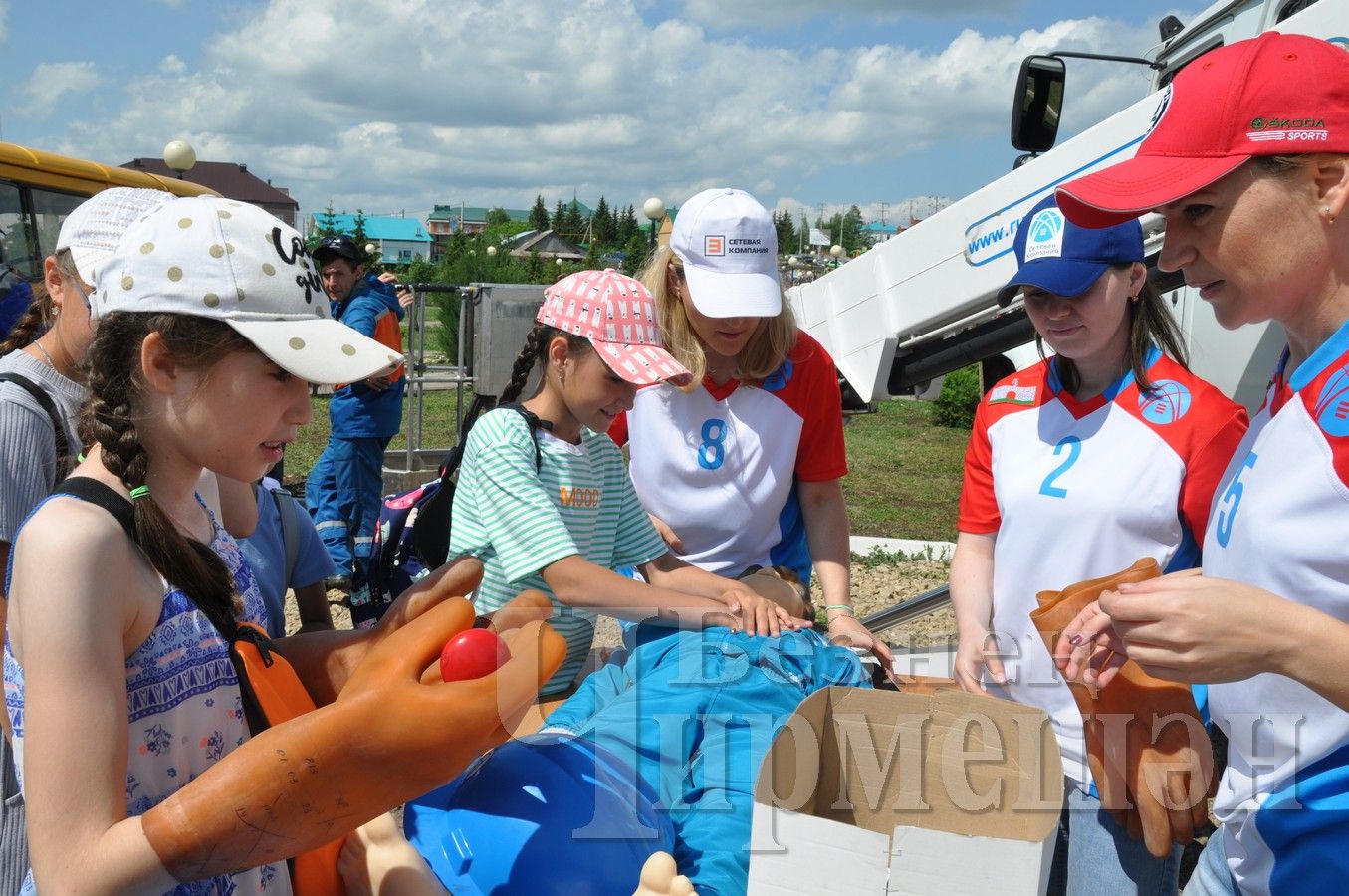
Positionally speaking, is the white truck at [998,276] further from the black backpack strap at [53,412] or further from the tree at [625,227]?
the tree at [625,227]

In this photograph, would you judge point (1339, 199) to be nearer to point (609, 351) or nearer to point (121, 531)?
point (609, 351)

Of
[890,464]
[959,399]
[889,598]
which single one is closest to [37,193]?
[889,598]

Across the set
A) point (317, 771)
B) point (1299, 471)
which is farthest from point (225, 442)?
point (1299, 471)

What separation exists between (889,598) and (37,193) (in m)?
6.21

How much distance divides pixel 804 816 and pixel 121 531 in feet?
3.06

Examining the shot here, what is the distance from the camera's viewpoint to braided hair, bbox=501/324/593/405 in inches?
92.4

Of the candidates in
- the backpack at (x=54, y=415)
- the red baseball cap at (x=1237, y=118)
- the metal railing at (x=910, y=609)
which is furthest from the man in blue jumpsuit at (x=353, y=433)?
the red baseball cap at (x=1237, y=118)

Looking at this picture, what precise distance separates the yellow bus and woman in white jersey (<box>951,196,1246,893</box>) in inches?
234

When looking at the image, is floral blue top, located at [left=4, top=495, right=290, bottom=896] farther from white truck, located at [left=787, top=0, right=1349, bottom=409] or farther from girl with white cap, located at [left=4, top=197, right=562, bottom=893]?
white truck, located at [left=787, top=0, right=1349, bottom=409]

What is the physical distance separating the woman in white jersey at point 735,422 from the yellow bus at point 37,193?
497cm

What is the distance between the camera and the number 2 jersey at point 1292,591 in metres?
1.28

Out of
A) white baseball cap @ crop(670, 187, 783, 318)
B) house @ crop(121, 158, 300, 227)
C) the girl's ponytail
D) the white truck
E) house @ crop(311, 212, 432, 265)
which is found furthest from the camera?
house @ crop(311, 212, 432, 265)

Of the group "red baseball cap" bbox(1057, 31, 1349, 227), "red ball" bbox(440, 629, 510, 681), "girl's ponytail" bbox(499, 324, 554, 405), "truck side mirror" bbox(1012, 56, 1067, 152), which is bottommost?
"red ball" bbox(440, 629, 510, 681)

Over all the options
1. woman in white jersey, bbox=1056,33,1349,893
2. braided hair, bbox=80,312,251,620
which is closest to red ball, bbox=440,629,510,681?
braided hair, bbox=80,312,251,620
